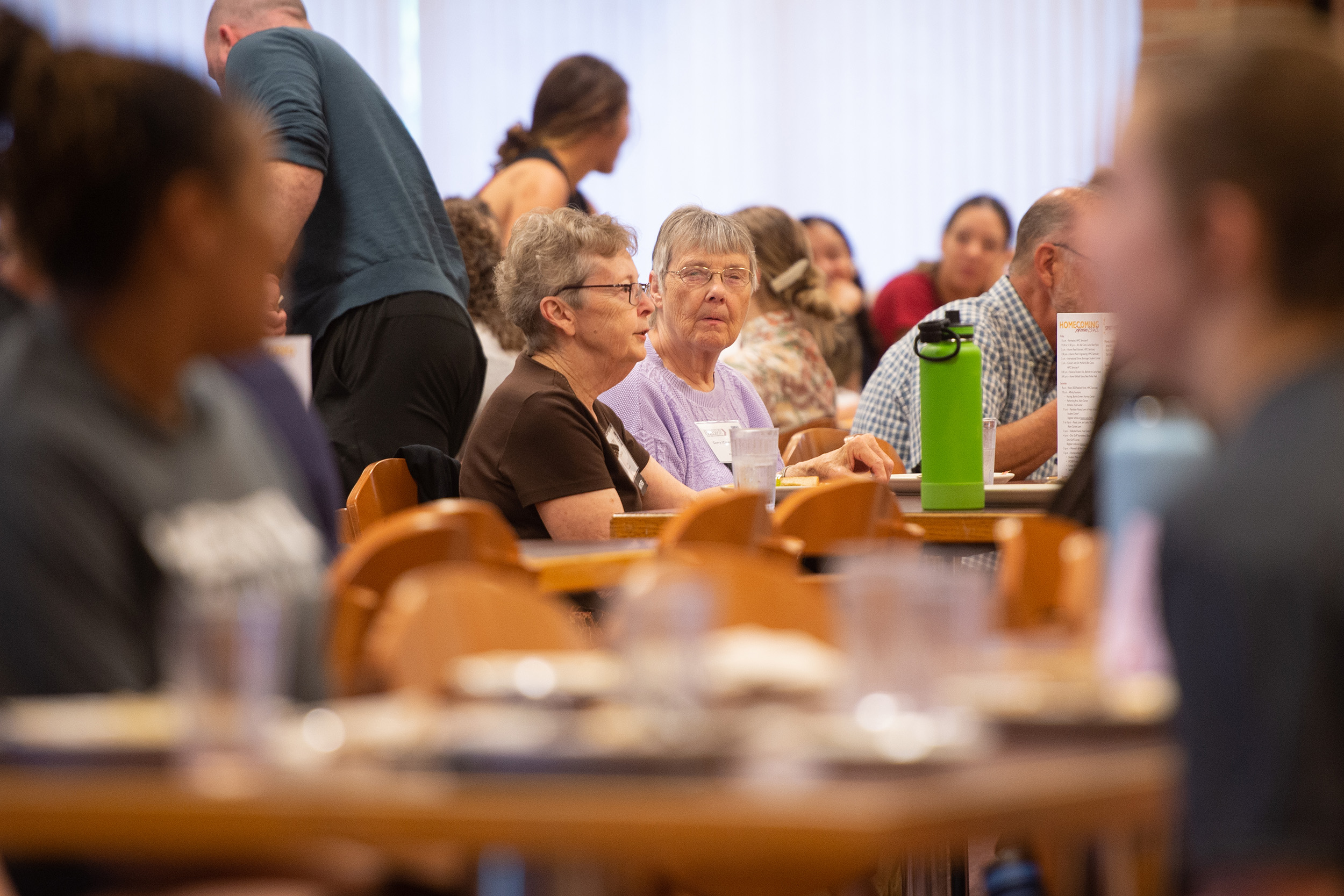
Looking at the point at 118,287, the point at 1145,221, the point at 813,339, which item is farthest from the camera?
the point at 813,339

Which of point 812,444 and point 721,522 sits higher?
point 721,522

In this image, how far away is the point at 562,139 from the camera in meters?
4.71

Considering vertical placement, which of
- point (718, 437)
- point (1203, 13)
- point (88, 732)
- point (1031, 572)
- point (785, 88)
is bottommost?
point (718, 437)

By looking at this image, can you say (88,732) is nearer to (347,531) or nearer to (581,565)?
(581,565)

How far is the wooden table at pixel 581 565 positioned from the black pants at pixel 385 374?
136 cm

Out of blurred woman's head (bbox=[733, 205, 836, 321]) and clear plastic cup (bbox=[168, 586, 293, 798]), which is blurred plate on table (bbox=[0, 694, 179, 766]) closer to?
clear plastic cup (bbox=[168, 586, 293, 798])

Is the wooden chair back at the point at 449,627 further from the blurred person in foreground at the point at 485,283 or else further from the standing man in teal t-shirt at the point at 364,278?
the blurred person in foreground at the point at 485,283

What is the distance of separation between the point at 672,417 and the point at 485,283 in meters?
1.26

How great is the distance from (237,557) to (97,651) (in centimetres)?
15

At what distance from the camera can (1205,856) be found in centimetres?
90

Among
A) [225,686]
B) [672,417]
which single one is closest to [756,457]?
[672,417]

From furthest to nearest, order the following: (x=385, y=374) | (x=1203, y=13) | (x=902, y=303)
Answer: (x=902, y=303), (x=1203, y=13), (x=385, y=374)

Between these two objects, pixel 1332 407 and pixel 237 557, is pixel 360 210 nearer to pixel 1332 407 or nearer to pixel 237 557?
pixel 237 557

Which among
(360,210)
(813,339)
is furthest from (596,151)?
(360,210)
